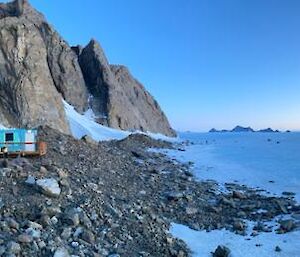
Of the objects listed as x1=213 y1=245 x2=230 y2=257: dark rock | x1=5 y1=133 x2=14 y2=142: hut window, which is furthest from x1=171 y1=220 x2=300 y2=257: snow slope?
x1=5 y1=133 x2=14 y2=142: hut window

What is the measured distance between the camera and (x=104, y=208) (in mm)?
17641

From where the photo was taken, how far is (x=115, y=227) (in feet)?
53.1

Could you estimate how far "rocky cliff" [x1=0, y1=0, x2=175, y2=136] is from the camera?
148 ft

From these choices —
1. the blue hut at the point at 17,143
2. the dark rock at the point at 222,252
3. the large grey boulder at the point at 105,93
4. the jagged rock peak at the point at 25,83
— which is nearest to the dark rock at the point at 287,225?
the dark rock at the point at 222,252

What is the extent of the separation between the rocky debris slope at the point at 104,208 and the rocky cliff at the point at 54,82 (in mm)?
17622

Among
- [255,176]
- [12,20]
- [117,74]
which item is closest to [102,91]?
[117,74]

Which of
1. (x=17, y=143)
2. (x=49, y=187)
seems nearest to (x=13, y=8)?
(x=17, y=143)

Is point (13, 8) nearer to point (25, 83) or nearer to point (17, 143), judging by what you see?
point (25, 83)

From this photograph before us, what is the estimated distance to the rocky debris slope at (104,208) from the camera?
47.1ft

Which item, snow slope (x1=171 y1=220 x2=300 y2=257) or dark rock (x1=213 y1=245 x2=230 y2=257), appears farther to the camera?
snow slope (x1=171 y1=220 x2=300 y2=257)

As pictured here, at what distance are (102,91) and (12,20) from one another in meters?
38.4

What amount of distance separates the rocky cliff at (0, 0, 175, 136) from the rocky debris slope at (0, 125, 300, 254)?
17.6 meters

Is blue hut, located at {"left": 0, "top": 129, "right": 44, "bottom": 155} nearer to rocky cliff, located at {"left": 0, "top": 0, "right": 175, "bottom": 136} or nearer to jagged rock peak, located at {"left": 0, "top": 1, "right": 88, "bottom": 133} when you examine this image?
jagged rock peak, located at {"left": 0, "top": 1, "right": 88, "bottom": 133}

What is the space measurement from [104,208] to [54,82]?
2554 inches
